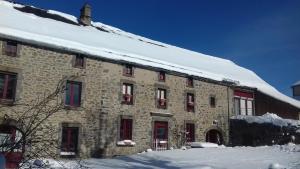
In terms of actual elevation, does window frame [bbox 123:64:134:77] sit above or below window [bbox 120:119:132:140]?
above

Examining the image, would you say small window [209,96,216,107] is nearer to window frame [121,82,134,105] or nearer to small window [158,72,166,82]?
small window [158,72,166,82]

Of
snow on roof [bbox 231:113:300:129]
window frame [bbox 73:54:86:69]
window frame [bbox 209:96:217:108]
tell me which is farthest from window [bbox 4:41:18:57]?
snow on roof [bbox 231:113:300:129]

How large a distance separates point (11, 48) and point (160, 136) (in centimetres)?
985

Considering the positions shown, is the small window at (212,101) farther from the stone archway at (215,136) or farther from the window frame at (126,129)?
the window frame at (126,129)

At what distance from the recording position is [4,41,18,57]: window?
15.6 meters

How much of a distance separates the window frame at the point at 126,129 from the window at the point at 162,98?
2.38m

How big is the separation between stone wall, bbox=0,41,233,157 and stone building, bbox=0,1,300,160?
0.05 m

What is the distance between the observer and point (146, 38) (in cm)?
2741

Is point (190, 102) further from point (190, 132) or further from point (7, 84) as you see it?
point (7, 84)

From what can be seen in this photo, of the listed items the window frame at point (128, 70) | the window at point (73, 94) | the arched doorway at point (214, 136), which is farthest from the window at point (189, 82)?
the window at point (73, 94)

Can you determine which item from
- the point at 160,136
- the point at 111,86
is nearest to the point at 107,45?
the point at 111,86

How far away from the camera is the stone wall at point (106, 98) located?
16.2 meters

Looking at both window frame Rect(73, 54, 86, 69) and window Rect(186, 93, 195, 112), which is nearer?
window frame Rect(73, 54, 86, 69)

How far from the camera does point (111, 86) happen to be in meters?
18.7
